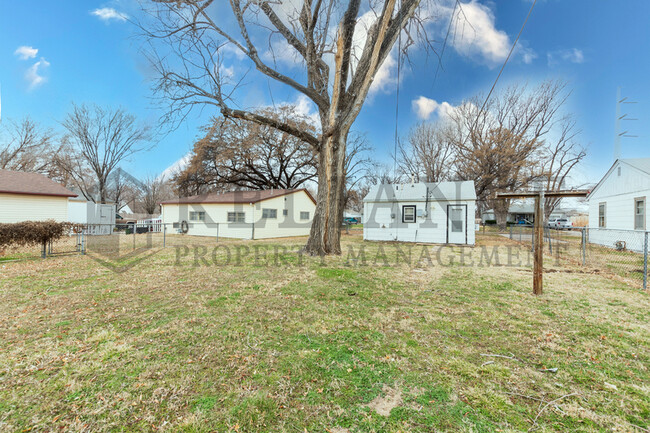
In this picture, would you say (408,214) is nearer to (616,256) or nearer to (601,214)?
(616,256)

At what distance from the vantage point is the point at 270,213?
1711 cm

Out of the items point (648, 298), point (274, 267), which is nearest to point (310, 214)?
point (274, 267)

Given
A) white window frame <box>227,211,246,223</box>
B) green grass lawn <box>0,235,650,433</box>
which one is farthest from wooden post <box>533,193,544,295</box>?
white window frame <box>227,211,246,223</box>

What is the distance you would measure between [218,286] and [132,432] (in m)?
3.56

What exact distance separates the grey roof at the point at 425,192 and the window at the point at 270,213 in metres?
6.35

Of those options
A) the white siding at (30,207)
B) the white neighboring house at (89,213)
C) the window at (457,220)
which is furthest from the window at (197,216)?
the window at (457,220)

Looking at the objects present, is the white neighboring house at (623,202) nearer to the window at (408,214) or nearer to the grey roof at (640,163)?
the grey roof at (640,163)

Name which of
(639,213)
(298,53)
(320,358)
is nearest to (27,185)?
(298,53)

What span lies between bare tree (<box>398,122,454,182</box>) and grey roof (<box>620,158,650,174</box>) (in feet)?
44.5

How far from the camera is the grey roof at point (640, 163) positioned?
10.1 meters

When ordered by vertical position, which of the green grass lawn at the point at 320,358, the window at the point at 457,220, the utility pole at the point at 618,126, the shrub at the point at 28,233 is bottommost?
the green grass lawn at the point at 320,358

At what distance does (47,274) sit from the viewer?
19.3 ft

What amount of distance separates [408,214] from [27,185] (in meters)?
20.3

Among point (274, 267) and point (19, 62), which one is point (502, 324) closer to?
point (274, 267)
